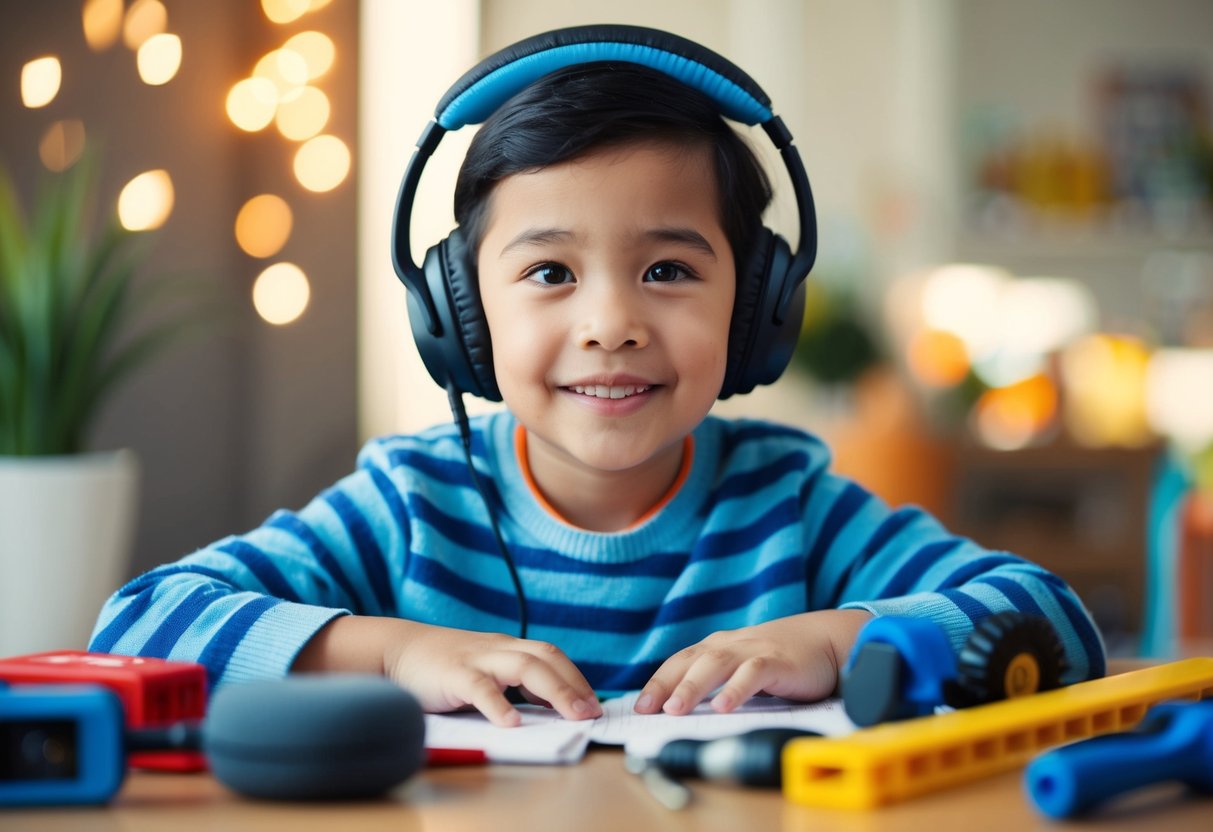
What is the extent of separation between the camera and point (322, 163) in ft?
8.74

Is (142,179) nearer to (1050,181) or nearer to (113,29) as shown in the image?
(113,29)

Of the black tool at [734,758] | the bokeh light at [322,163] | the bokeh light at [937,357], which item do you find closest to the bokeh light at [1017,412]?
the bokeh light at [937,357]

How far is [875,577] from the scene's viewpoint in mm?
1021

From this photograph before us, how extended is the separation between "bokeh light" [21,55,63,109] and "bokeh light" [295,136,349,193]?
555 millimetres

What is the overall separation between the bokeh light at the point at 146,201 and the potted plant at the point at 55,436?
261 millimetres

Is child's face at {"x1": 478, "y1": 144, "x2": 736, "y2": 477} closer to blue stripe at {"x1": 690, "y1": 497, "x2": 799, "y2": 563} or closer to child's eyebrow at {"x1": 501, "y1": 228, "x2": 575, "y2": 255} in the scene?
child's eyebrow at {"x1": 501, "y1": 228, "x2": 575, "y2": 255}

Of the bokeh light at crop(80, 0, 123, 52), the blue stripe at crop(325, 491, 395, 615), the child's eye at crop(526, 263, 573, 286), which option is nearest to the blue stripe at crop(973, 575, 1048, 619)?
the child's eye at crop(526, 263, 573, 286)

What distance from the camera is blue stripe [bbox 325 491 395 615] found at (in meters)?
1.03

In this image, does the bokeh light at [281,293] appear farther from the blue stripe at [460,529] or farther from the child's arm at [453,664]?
the child's arm at [453,664]

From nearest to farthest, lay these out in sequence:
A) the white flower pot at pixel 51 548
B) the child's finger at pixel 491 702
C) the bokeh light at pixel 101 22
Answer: the child's finger at pixel 491 702, the white flower pot at pixel 51 548, the bokeh light at pixel 101 22

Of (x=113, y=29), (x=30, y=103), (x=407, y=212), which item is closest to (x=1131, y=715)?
(x=407, y=212)

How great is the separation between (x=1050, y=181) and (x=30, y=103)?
3.53 metres

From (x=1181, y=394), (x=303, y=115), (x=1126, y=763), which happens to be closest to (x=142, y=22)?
(x=303, y=115)

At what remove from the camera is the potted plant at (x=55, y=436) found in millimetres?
1866
